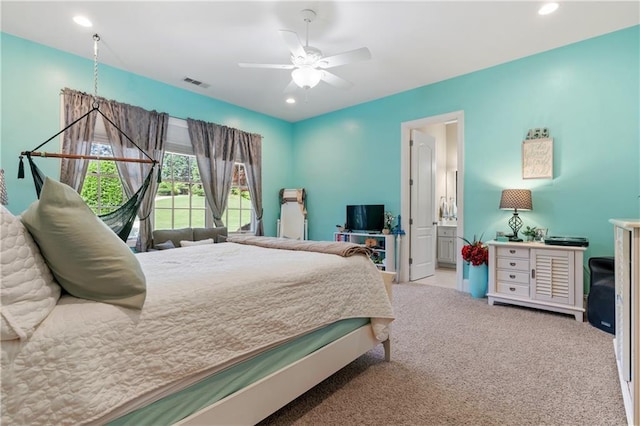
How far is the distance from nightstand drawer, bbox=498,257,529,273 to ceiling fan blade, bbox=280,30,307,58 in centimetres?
300

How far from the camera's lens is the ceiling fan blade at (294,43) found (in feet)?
8.04

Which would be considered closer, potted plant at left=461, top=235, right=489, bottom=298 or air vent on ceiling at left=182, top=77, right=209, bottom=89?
potted plant at left=461, top=235, right=489, bottom=298

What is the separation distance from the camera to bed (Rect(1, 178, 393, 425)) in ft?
2.68

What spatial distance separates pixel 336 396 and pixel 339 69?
355cm

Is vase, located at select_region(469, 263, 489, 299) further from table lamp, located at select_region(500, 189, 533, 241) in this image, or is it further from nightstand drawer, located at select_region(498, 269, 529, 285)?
table lamp, located at select_region(500, 189, 533, 241)

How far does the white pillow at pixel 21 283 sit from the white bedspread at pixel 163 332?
1.4 inches

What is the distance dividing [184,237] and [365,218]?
2.70m

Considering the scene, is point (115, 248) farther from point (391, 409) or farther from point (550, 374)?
point (550, 374)

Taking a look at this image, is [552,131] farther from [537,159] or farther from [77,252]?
[77,252]

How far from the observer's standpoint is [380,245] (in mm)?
4902

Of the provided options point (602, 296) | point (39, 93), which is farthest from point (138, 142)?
point (602, 296)

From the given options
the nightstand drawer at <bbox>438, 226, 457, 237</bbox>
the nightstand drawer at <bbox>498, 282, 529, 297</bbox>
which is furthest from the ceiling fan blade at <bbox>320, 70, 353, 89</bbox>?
the nightstand drawer at <bbox>438, 226, 457, 237</bbox>

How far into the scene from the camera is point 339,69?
386 cm

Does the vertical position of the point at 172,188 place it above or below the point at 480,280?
above
